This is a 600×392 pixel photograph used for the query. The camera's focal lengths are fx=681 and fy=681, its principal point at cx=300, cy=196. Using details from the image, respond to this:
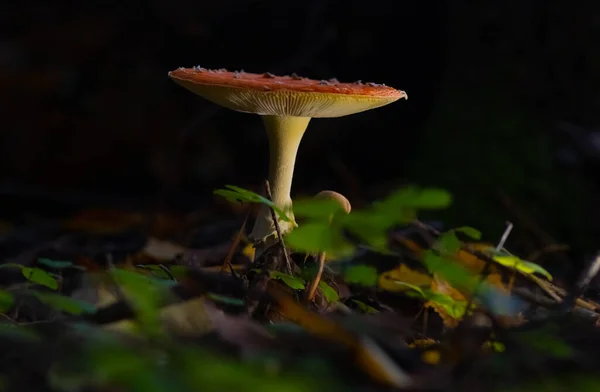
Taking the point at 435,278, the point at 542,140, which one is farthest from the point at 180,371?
the point at 542,140

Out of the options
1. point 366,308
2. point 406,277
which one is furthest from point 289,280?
point 406,277

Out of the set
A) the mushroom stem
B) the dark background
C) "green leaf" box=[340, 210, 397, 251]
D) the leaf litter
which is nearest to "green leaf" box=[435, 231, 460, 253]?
the leaf litter

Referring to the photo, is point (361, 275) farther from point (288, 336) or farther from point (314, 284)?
point (288, 336)

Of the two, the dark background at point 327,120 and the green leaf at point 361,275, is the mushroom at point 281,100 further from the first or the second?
the dark background at point 327,120

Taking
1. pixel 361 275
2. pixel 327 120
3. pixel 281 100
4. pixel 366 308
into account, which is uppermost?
pixel 281 100

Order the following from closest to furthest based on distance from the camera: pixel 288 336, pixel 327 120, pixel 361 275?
pixel 288 336, pixel 361 275, pixel 327 120

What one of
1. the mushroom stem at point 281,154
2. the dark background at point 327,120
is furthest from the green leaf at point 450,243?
the dark background at point 327,120

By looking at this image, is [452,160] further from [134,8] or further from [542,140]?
[134,8]
